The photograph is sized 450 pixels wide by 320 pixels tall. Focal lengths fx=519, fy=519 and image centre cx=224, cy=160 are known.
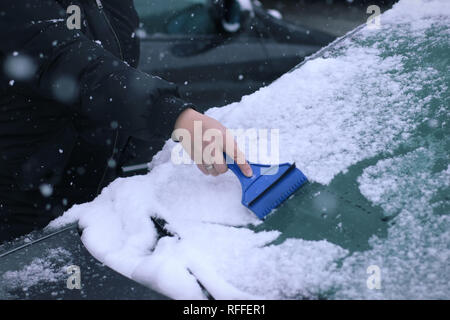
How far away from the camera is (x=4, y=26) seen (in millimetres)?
1391

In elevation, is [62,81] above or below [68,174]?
above

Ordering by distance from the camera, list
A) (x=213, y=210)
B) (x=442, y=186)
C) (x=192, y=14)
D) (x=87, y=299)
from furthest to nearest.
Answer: (x=192, y=14) → (x=213, y=210) → (x=442, y=186) → (x=87, y=299)

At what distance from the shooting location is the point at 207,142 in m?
1.34

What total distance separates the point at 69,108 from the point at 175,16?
1.36 meters

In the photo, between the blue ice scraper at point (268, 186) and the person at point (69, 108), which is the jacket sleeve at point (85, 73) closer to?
the person at point (69, 108)

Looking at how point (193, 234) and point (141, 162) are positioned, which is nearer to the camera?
point (193, 234)

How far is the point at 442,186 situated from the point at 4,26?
118 cm

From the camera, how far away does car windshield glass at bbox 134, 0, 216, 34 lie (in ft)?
9.35

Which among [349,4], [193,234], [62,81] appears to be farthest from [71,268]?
[349,4]

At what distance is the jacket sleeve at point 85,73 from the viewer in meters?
1.38

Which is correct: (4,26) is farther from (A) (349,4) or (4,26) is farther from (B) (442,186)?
(A) (349,4)

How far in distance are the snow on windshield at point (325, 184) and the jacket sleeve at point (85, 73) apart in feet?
0.68

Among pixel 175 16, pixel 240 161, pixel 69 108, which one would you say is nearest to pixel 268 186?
pixel 240 161

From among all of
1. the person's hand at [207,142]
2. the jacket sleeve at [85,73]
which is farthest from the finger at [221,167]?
the jacket sleeve at [85,73]
